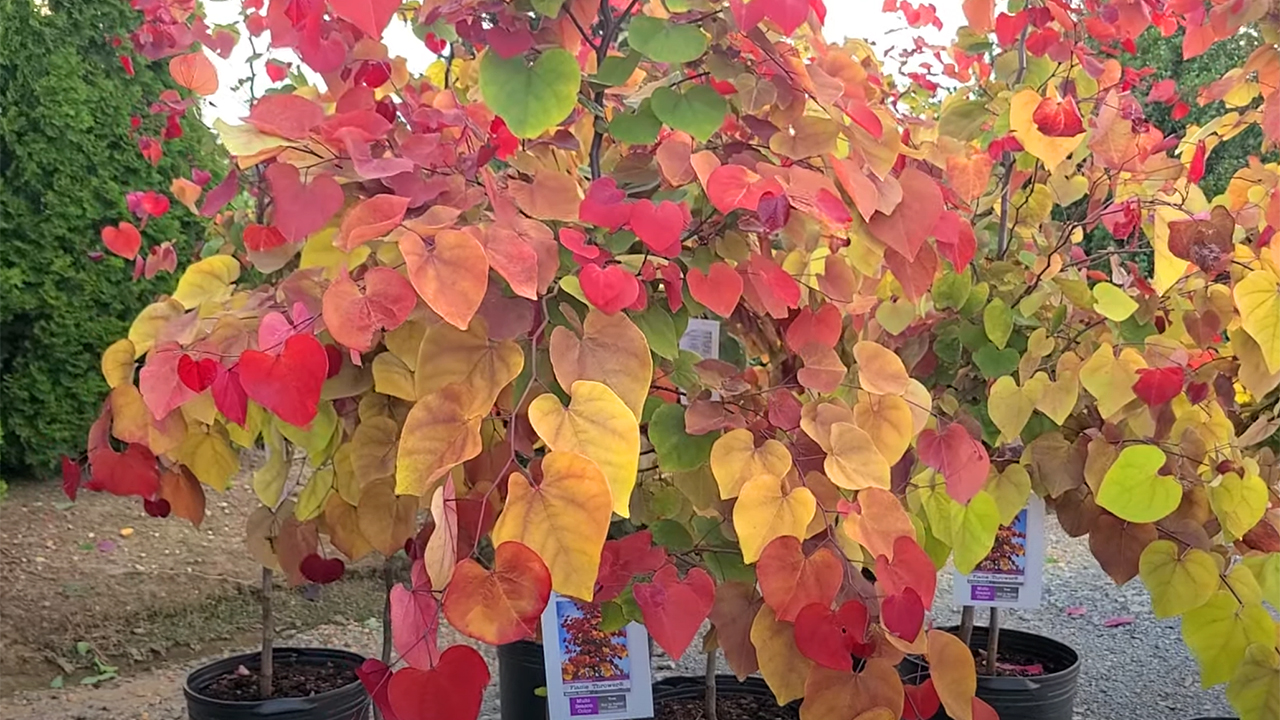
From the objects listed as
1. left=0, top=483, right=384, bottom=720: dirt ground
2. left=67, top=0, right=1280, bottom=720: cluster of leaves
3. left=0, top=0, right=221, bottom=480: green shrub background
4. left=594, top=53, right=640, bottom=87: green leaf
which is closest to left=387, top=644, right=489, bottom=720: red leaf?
left=67, top=0, right=1280, bottom=720: cluster of leaves

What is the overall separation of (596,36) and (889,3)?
3.51 ft

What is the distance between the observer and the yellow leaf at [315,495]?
1186mm

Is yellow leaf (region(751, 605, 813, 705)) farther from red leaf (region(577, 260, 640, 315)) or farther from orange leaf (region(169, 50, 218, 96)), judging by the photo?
orange leaf (region(169, 50, 218, 96))

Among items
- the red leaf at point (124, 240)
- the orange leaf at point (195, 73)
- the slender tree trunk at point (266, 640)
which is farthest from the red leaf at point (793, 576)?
the red leaf at point (124, 240)

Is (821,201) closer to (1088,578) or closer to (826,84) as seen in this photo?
(826,84)

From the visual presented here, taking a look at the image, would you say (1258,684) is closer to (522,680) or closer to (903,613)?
(903,613)

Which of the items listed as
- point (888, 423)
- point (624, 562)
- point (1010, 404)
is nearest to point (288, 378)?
point (624, 562)

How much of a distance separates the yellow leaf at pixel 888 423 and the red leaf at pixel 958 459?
47 millimetres

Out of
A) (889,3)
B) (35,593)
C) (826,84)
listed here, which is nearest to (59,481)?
(35,593)

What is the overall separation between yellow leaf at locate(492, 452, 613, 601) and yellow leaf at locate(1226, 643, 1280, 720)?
0.91 meters

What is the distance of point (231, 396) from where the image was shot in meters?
0.69

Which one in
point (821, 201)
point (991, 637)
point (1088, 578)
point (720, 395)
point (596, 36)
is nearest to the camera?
point (821, 201)

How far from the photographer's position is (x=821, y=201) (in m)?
0.73

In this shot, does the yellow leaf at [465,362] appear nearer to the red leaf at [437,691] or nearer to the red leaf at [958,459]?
the red leaf at [437,691]
